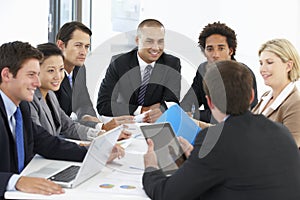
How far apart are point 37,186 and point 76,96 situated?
5.75 ft

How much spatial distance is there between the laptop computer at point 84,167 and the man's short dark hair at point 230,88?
1.62 ft

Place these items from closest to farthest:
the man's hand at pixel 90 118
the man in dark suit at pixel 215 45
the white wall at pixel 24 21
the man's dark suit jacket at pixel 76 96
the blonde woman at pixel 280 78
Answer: the blonde woman at pixel 280 78
the man's hand at pixel 90 118
the man's dark suit jacket at pixel 76 96
the man in dark suit at pixel 215 45
the white wall at pixel 24 21

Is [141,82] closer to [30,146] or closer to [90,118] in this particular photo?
[90,118]

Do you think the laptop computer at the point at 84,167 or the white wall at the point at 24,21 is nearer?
the laptop computer at the point at 84,167

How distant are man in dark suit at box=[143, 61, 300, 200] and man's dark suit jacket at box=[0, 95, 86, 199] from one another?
2.19ft

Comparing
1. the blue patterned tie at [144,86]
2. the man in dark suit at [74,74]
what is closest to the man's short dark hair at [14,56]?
the man in dark suit at [74,74]

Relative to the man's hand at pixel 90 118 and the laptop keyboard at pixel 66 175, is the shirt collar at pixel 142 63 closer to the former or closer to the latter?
the man's hand at pixel 90 118

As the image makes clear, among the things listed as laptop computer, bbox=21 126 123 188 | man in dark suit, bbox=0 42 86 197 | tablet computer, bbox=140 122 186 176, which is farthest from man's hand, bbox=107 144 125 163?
tablet computer, bbox=140 122 186 176

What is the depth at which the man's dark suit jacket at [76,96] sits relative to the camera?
3.21 m

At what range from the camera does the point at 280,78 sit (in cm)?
263

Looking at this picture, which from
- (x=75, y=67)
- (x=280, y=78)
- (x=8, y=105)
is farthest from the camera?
(x=75, y=67)

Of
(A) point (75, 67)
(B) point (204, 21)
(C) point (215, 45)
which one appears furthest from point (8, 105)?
(B) point (204, 21)

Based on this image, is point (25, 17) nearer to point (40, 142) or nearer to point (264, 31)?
point (40, 142)

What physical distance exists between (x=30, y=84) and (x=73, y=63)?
1412mm
